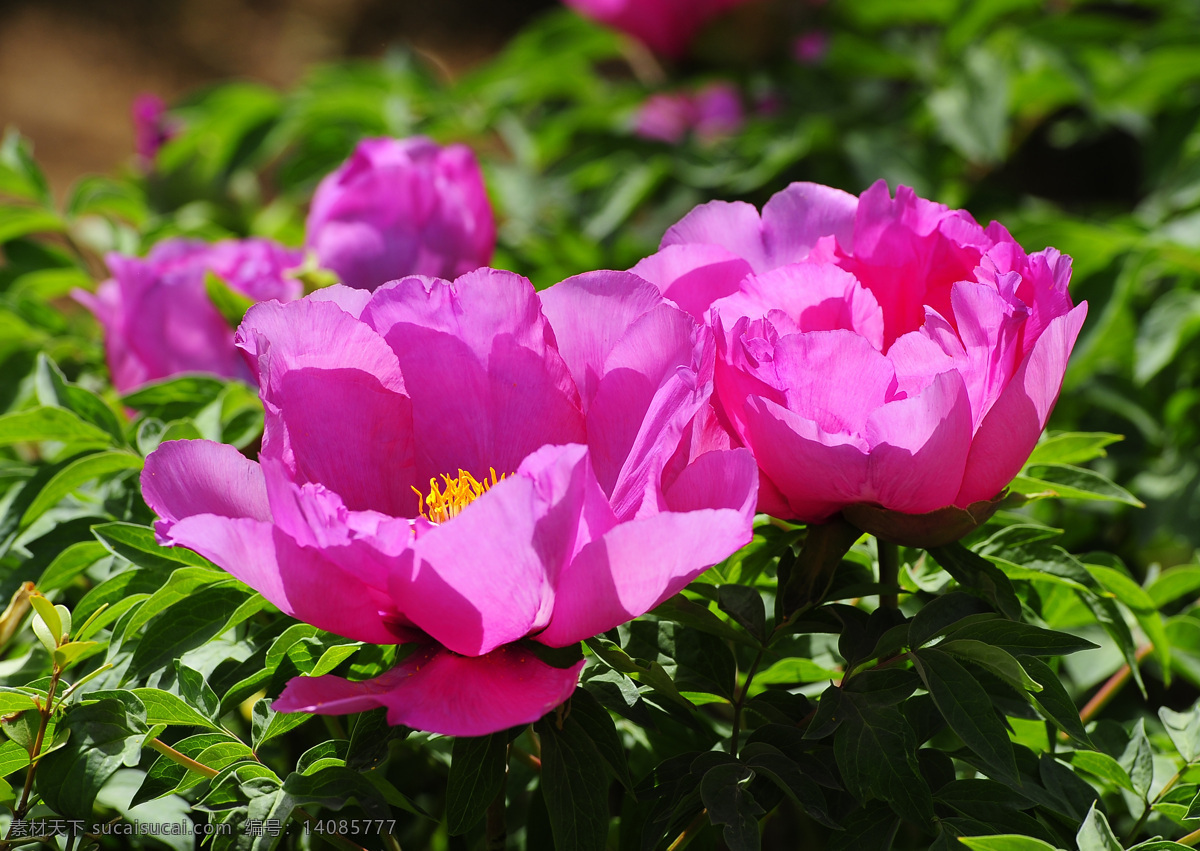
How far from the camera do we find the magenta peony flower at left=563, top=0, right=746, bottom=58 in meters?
1.72

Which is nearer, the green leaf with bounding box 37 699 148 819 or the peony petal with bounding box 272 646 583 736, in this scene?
the peony petal with bounding box 272 646 583 736

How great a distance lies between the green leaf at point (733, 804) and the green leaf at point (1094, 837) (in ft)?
0.51

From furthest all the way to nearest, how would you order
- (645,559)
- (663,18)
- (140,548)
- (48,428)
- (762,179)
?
(663,18)
(762,179)
(48,428)
(140,548)
(645,559)

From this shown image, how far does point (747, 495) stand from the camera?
0.50 metres

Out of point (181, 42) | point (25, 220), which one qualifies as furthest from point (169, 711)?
point (181, 42)

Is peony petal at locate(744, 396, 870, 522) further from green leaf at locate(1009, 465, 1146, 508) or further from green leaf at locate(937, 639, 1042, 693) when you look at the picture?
green leaf at locate(1009, 465, 1146, 508)

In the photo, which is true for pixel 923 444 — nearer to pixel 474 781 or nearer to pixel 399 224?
pixel 474 781

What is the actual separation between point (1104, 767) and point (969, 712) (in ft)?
0.46

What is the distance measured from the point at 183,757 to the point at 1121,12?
274cm

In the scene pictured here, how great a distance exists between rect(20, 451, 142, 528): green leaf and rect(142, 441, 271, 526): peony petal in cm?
Answer: 27

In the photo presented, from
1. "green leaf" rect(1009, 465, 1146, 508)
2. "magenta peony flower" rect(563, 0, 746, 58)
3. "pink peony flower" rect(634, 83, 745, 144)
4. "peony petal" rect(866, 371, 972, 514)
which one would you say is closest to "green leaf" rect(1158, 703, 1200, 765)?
"green leaf" rect(1009, 465, 1146, 508)

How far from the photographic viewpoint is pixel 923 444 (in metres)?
0.54

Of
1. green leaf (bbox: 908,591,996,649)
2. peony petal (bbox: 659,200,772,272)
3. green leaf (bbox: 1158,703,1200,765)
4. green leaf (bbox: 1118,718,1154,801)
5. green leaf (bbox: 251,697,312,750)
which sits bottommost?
green leaf (bbox: 1118,718,1154,801)

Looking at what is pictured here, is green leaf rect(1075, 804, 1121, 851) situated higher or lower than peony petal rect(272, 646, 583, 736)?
lower
